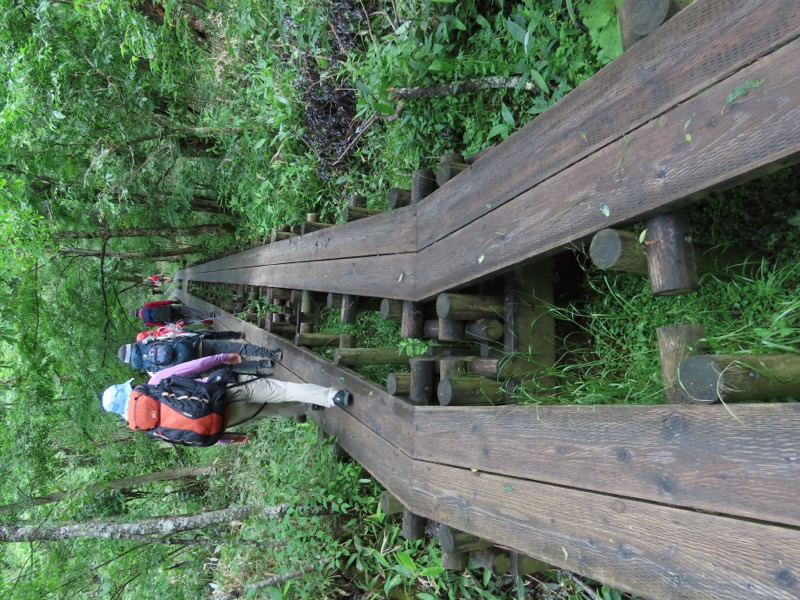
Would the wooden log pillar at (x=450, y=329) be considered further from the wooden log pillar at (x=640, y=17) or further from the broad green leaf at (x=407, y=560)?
the broad green leaf at (x=407, y=560)

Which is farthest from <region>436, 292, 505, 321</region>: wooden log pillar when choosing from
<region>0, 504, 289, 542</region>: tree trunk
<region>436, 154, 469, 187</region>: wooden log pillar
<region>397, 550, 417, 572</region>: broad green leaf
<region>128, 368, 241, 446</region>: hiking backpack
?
<region>0, 504, 289, 542</region>: tree trunk

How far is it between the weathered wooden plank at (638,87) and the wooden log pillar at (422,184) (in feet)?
2.04

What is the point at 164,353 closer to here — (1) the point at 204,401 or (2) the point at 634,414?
(1) the point at 204,401

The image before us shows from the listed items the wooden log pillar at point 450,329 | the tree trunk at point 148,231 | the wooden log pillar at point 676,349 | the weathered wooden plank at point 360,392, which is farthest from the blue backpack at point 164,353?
the wooden log pillar at point 676,349

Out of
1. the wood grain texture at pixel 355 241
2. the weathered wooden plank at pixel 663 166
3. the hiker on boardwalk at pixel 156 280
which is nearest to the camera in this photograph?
the weathered wooden plank at pixel 663 166

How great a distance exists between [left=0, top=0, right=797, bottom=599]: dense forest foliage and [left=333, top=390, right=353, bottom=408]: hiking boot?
752mm

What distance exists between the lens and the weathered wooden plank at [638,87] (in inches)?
56.7

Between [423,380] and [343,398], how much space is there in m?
1.27

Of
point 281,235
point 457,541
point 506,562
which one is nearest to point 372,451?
point 457,541

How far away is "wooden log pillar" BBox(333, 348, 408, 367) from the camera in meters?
4.29

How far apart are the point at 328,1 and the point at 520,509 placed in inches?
183

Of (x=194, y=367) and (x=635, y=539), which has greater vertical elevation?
(x=194, y=367)

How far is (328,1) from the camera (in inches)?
186

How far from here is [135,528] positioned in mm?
5152
